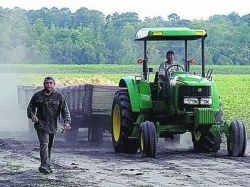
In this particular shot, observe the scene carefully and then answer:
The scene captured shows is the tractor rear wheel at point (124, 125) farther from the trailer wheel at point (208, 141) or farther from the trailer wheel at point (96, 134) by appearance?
the trailer wheel at point (96, 134)

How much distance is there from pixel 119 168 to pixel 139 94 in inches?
123

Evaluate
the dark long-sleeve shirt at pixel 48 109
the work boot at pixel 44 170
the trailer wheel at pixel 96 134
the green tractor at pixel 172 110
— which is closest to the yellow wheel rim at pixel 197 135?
the green tractor at pixel 172 110

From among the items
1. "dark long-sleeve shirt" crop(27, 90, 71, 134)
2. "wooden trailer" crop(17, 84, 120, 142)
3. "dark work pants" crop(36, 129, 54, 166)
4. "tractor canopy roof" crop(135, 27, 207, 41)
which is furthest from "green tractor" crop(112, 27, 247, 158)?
"dark work pants" crop(36, 129, 54, 166)

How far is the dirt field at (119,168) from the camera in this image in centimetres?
1109

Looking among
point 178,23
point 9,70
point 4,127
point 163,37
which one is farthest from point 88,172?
point 9,70

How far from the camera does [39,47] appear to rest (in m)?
54.2

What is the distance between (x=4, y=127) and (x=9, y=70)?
1094 inches

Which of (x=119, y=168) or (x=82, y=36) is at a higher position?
(x=82, y=36)

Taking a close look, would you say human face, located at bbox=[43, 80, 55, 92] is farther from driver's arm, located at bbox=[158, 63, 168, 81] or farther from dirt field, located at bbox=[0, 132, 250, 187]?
driver's arm, located at bbox=[158, 63, 168, 81]

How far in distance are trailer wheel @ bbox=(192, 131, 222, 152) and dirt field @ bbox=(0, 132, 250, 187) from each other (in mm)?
196

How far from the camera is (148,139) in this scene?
46.9ft

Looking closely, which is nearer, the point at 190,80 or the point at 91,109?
the point at 190,80

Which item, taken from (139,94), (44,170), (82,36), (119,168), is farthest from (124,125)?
(82,36)

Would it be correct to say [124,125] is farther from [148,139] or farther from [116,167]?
[116,167]
